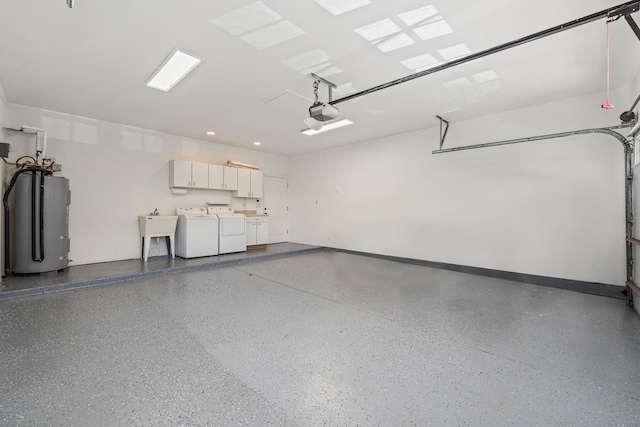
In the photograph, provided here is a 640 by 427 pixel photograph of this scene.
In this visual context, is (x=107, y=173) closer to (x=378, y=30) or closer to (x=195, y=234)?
(x=195, y=234)

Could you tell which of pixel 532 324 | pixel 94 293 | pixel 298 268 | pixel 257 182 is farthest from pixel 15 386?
pixel 257 182

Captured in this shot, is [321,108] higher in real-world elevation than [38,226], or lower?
higher

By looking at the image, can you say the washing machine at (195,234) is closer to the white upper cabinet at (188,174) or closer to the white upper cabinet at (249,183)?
the white upper cabinet at (188,174)

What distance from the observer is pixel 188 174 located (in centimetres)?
619

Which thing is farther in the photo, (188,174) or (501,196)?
(188,174)

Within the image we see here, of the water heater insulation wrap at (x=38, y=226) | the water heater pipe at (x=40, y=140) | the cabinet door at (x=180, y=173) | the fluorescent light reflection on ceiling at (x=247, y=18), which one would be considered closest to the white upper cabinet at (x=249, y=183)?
the cabinet door at (x=180, y=173)

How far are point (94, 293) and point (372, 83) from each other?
4.72 m

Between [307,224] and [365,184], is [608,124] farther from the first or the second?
[307,224]

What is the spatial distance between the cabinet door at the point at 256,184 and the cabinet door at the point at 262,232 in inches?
31.7

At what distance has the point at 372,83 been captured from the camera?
360 centimetres

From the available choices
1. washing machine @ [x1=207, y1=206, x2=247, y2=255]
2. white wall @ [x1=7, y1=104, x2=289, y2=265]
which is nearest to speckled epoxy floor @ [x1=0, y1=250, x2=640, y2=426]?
white wall @ [x1=7, y1=104, x2=289, y2=265]

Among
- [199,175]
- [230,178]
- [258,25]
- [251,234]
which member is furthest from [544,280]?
[199,175]

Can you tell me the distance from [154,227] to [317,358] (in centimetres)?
489

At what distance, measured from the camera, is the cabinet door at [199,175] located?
20.6 ft
